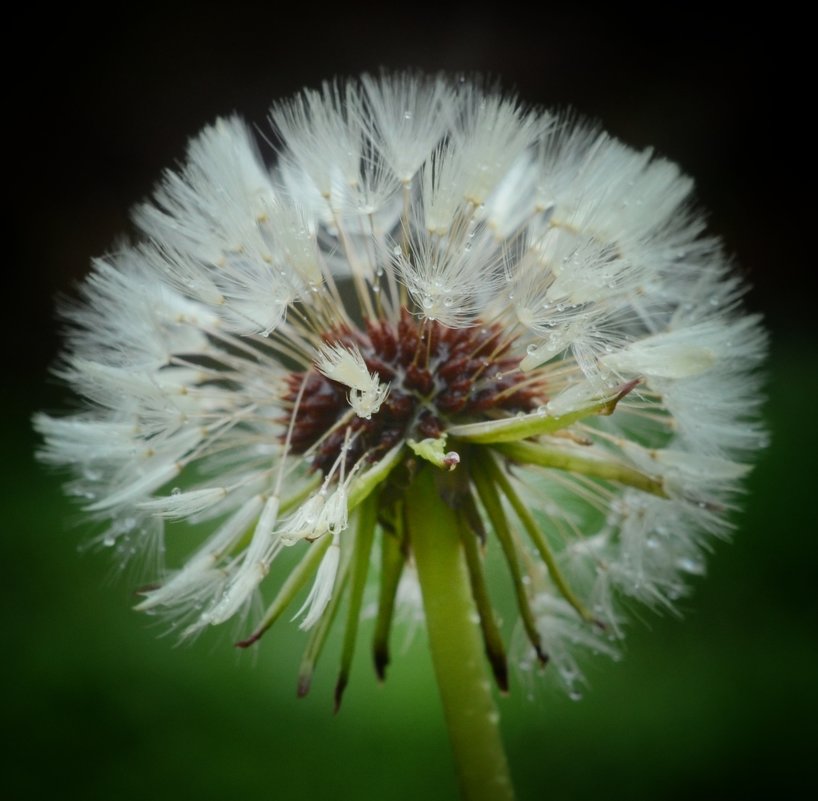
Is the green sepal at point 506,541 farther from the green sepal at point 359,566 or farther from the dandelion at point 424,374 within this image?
the green sepal at point 359,566

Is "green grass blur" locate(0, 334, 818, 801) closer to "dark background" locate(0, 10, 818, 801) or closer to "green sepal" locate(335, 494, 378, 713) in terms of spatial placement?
"dark background" locate(0, 10, 818, 801)

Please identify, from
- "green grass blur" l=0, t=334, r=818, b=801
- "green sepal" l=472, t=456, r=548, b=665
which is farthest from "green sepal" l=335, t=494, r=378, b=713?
"green grass blur" l=0, t=334, r=818, b=801

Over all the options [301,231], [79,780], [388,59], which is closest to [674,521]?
[301,231]

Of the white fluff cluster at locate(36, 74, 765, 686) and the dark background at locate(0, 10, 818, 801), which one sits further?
the dark background at locate(0, 10, 818, 801)

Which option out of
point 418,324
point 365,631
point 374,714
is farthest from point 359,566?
point 365,631

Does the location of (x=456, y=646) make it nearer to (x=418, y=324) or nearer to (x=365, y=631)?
(x=418, y=324)

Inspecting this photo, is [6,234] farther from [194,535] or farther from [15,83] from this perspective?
[194,535]
